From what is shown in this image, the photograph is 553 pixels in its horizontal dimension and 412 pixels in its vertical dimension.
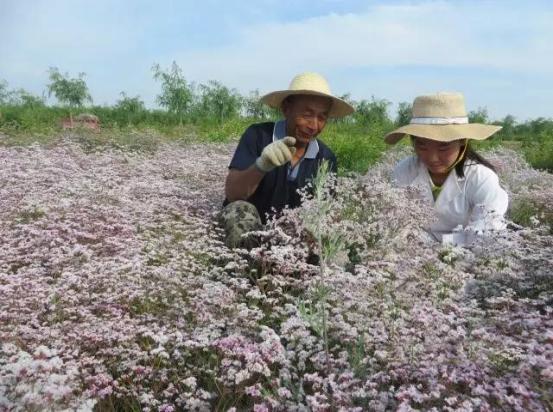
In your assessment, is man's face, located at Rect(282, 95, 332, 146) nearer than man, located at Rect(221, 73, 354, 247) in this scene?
No

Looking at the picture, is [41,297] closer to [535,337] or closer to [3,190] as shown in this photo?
[535,337]

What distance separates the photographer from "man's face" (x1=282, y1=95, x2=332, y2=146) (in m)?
4.83

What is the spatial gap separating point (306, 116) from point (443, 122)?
107cm

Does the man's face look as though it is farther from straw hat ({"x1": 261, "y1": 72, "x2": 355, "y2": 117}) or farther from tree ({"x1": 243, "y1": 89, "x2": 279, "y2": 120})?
tree ({"x1": 243, "y1": 89, "x2": 279, "y2": 120})

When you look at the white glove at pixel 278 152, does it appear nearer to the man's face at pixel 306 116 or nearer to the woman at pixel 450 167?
the man's face at pixel 306 116

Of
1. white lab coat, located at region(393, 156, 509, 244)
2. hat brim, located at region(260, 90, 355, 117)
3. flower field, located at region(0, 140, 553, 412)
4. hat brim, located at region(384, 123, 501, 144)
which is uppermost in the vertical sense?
hat brim, located at region(260, 90, 355, 117)

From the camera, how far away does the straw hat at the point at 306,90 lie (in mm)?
4746

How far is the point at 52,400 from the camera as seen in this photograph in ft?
7.07

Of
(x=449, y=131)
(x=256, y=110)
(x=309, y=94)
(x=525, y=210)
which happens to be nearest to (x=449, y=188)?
(x=449, y=131)

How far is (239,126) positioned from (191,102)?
54.4 feet

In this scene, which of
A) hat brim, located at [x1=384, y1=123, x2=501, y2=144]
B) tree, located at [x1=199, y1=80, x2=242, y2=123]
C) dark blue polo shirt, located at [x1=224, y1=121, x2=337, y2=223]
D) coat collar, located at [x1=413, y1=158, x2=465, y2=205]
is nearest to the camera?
hat brim, located at [x1=384, y1=123, x2=501, y2=144]

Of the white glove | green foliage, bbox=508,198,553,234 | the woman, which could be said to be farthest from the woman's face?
green foliage, bbox=508,198,553,234

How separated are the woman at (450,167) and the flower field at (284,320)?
1.45ft

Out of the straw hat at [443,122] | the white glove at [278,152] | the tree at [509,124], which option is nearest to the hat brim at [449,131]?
the straw hat at [443,122]
